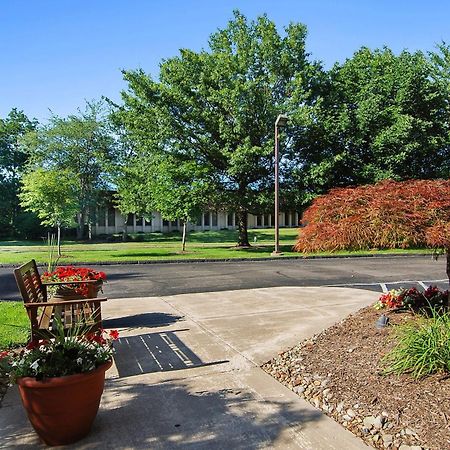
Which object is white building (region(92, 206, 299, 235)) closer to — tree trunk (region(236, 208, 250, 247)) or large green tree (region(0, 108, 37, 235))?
large green tree (region(0, 108, 37, 235))

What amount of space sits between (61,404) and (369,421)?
2225 mm

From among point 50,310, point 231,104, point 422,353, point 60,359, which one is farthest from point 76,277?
point 231,104

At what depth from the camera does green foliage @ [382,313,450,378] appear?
3.53 m

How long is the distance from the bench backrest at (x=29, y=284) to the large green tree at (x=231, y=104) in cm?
1553

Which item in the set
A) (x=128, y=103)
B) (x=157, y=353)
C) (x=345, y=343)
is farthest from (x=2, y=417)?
(x=128, y=103)

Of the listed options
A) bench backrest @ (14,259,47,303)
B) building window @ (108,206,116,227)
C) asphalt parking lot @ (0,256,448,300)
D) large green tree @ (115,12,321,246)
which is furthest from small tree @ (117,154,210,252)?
building window @ (108,206,116,227)

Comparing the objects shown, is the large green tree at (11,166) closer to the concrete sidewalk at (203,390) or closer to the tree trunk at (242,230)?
the tree trunk at (242,230)

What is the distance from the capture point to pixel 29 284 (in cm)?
504

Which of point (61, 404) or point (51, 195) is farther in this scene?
point (51, 195)

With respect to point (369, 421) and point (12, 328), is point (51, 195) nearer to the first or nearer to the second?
point (12, 328)

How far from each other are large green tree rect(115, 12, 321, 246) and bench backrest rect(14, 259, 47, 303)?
51.0 feet

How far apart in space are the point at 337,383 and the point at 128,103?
2296cm

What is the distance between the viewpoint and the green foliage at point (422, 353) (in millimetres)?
3533

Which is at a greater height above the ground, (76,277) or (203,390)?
(76,277)
